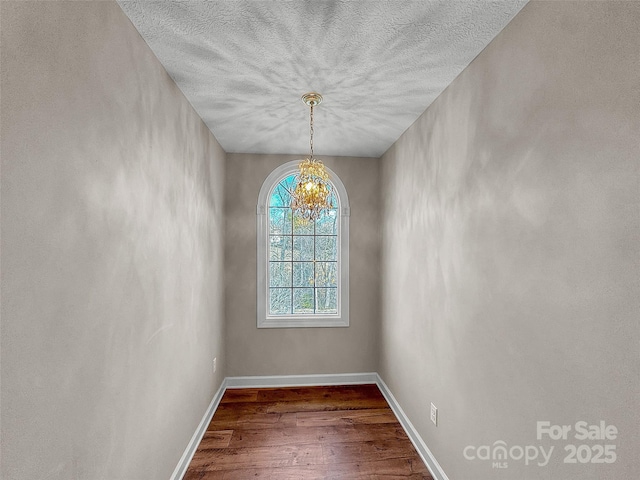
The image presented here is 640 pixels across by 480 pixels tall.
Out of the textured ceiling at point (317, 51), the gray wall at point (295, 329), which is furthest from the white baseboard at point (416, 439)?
the textured ceiling at point (317, 51)

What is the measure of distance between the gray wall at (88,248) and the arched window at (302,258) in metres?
1.55

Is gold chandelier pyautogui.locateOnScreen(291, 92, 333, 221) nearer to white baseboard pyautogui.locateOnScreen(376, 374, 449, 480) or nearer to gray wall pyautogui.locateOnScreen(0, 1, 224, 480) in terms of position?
gray wall pyautogui.locateOnScreen(0, 1, 224, 480)

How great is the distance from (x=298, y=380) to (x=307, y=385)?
11 centimetres

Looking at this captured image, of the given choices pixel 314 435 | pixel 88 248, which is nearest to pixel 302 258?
pixel 314 435

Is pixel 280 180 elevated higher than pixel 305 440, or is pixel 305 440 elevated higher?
pixel 280 180

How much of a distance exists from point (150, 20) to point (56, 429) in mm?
1702

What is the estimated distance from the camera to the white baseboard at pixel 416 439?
2162 millimetres

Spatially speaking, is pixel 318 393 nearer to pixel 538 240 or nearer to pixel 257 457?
pixel 257 457

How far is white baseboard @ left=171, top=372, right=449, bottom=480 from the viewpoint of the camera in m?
2.22

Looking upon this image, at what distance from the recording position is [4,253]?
2.80ft

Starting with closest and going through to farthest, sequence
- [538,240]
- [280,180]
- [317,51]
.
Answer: [538,240]
[317,51]
[280,180]

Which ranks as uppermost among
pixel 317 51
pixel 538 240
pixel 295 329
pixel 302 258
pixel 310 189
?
pixel 317 51

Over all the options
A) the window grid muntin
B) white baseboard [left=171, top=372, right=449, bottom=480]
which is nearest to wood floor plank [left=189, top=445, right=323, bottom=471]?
white baseboard [left=171, top=372, right=449, bottom=480]

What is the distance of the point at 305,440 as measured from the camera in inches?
102
